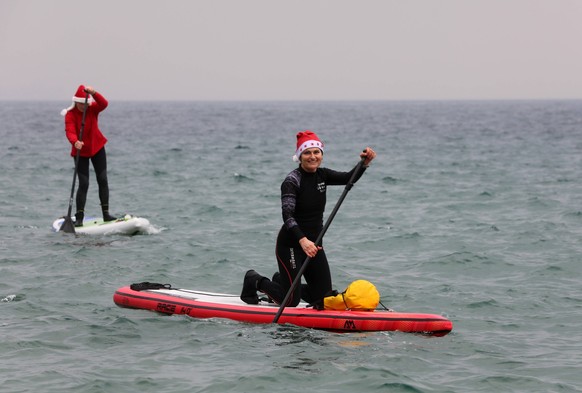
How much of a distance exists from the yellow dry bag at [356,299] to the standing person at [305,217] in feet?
0.43

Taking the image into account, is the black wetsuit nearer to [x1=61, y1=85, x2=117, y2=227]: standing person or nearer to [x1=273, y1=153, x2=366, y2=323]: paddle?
[x1=273, y1=153, x2=366, y2=323]: paddle

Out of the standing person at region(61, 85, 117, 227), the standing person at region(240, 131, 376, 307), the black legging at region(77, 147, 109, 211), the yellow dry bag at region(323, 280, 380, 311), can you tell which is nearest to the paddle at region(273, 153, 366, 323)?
the standing person at region(240, 131, 376, 307)

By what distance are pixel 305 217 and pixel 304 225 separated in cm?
9

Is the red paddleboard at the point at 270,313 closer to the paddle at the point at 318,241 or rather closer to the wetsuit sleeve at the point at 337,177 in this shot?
the paddle at the point at 318,241

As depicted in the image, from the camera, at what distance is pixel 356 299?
9.27 m

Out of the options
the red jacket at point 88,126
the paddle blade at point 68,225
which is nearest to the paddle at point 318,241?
the red jacket at point 88,126

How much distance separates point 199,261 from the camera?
45.0 feet

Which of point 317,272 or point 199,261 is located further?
point 199,261

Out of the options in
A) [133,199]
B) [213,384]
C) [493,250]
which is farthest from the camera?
[133,199]

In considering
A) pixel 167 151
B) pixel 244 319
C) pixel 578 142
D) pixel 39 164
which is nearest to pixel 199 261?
pixel 244 319

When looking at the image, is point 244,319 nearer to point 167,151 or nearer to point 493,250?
point 493,250

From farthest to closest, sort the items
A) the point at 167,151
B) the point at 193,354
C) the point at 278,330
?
1. the point at 167,151
2. the point at 278,330
3. the point at 193,354

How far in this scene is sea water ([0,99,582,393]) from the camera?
315 inches

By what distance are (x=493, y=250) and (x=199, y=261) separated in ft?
16.0
